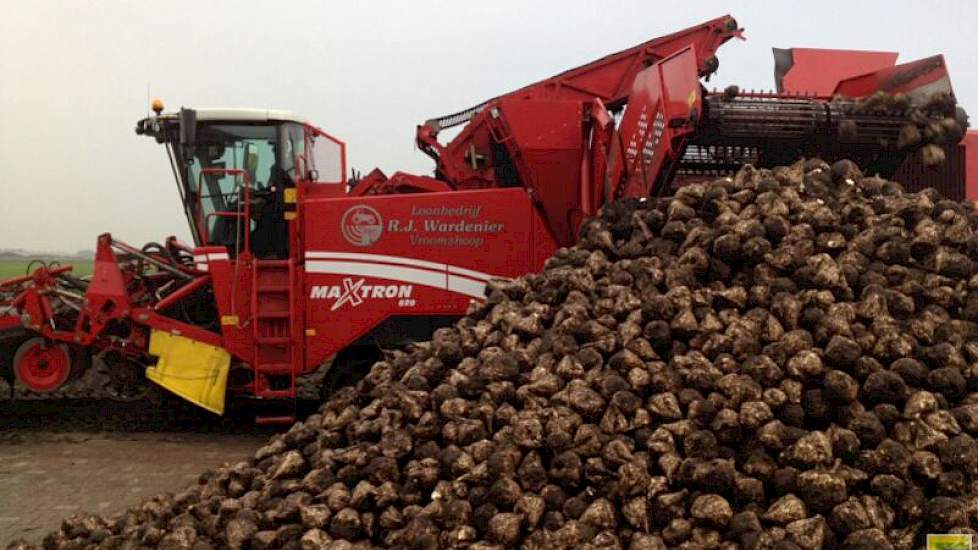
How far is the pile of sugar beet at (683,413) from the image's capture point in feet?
9.69

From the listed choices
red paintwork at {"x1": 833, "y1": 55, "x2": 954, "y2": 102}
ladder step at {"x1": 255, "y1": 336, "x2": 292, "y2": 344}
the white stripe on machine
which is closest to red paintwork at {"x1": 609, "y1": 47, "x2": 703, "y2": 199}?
the white stripe on machine

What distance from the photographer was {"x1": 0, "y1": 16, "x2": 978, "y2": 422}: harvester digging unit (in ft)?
16.6

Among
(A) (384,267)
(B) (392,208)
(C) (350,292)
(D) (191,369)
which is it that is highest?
(B) (392,208)

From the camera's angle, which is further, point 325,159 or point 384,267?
point 325,159

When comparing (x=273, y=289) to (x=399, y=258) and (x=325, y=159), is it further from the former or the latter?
(x=325, y=159)

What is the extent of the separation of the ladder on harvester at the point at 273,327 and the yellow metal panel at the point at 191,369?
30 centimetres

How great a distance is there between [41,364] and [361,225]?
2697mm

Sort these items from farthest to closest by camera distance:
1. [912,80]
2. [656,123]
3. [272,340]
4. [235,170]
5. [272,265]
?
[235,170]
[272,265]
[272,340]
[912,80]
[656,123]

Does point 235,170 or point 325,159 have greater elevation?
point 325,159

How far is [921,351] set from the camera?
11.1 feet

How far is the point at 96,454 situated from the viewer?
19.2 ft

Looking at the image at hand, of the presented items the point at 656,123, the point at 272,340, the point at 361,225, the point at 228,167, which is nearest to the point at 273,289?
the point at 272,340

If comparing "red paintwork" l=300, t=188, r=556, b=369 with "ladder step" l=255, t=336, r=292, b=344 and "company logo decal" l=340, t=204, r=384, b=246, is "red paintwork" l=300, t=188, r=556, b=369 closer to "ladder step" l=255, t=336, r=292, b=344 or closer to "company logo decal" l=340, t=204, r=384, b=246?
"company logo decal" l=340, t=204, r=384, b=246

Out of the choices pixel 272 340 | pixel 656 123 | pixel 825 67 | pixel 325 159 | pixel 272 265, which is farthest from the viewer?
pixel 325 159
